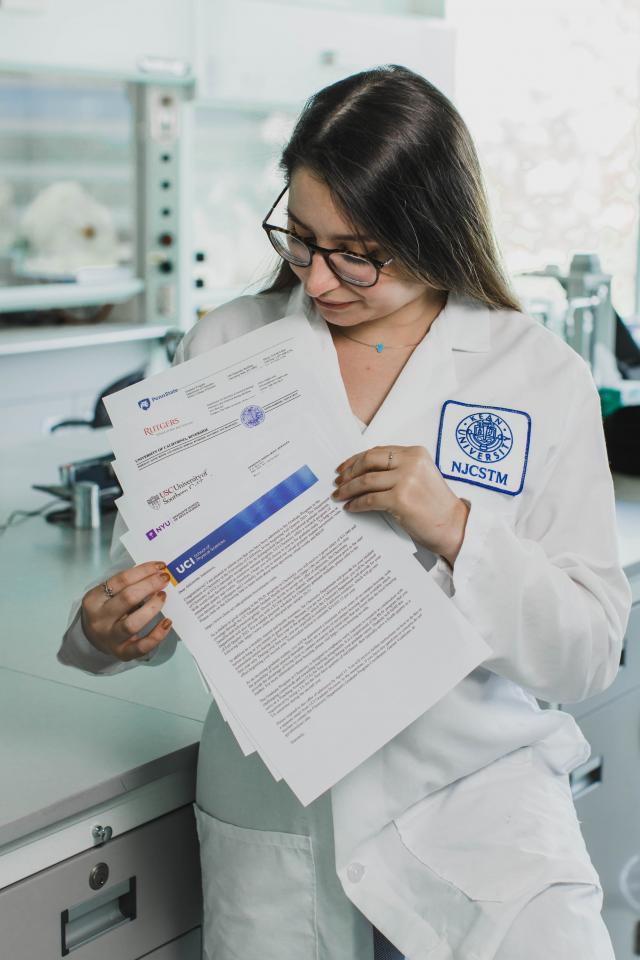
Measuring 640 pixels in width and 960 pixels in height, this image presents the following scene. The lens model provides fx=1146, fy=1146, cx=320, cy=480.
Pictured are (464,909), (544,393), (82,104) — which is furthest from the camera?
(82,104)

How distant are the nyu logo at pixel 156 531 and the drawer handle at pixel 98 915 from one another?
1.39ft

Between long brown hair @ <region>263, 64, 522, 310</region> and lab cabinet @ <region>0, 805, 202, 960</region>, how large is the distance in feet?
2.36

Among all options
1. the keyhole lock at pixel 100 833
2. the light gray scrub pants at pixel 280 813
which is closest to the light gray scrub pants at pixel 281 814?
the light gray scrub pants at pixel 280 813

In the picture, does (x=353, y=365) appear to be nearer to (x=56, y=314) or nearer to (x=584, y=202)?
(x=56, y=314)

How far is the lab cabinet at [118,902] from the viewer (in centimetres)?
119

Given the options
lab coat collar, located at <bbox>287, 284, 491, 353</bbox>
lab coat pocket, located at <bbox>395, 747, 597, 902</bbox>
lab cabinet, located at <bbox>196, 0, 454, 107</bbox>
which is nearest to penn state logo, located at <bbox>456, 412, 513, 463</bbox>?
lab coat collar, located at <bbox>287, 284, 491, 353</bbox>

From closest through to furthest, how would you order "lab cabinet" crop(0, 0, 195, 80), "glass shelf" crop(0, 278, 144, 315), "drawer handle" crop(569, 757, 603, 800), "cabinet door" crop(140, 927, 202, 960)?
"cabinet door" crop(140, 927, 202, 960) → "drawer handle" crop(569, 757, 603, 800) → "lab cabinet" crop(0, 0, 195, 80) → "glass shelf" crop(0, 278, 144, 315)

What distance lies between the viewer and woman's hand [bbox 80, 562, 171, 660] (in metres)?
1.14

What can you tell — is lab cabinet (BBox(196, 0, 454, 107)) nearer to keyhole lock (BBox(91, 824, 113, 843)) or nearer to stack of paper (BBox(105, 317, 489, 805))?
stack of paper (BBox(105, 317, 489, 805))

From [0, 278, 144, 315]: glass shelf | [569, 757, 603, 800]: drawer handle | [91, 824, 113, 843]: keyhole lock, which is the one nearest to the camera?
[91, 824, 113, 843]: keyhole lock

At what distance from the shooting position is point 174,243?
4.20 metres

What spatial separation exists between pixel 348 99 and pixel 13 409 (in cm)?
296

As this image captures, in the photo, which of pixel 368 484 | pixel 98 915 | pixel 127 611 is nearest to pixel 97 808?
pixel 98 915

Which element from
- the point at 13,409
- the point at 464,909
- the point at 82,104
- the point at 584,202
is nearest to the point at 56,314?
the point at 13,409
